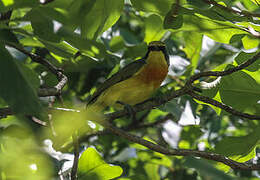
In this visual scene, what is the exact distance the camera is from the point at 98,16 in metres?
1.80

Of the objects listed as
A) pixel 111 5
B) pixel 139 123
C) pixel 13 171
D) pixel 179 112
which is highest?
pixel 111 5

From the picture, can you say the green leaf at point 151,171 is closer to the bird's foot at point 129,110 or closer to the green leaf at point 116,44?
the bird's foot at point 129,110

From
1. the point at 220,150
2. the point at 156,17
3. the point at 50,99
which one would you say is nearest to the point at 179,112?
Result: the point at 220,150

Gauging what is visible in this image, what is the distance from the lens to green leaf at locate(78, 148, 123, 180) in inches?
87.4

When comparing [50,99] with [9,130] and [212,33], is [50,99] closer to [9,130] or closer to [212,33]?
[9,130]

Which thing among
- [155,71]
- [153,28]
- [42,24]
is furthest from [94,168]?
[155,71]

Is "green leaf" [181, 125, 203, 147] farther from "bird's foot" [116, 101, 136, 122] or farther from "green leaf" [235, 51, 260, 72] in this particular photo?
"green leaf" [235, 51, 260, 72]

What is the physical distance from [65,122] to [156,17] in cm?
129

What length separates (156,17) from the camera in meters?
3.14

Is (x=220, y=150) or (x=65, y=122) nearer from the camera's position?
(x=65, y=122)

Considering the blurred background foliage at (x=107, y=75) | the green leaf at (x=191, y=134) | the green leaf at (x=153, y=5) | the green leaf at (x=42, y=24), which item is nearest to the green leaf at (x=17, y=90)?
the blurred background foliage at (x=107, y=75)

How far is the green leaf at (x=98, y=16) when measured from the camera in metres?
1.77

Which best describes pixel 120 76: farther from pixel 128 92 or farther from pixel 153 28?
pixel 153 28

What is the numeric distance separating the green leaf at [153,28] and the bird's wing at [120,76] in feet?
0.74
